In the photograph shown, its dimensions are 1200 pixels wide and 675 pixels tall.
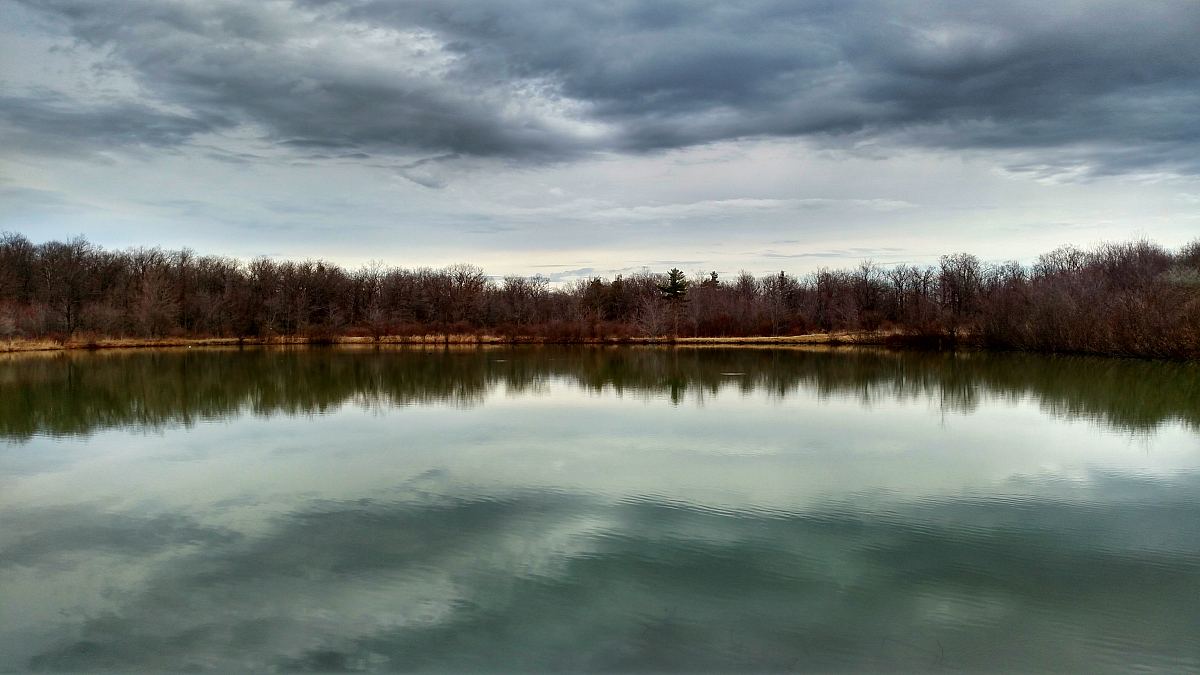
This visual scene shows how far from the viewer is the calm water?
5.47 metres

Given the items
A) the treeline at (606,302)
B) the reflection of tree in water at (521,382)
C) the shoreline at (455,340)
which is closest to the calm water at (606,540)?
the reflection of tree in water at (521,382)

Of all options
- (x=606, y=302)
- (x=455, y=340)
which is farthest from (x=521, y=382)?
(x=606, y=302)

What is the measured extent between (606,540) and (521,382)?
16972mm

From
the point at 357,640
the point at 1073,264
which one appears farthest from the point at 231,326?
the point at 1073,264

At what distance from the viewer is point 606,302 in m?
79.9

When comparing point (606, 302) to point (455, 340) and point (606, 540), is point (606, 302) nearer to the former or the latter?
point (455, 340)

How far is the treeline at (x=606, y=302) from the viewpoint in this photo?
35.7 metres

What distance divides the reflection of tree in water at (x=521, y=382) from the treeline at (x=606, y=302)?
373cm

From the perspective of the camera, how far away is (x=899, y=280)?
235ft

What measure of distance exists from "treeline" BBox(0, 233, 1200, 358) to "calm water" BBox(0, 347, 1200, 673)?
21.5 m

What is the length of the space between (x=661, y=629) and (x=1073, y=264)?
70.5 metres

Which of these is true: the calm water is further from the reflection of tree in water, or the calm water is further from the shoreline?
the shoreline

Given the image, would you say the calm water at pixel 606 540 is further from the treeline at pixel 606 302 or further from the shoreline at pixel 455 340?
the shoreline at pixel 455 340

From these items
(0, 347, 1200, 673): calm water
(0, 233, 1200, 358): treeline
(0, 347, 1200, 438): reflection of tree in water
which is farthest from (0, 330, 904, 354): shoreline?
(0, 347, 1200, 673): calm water
